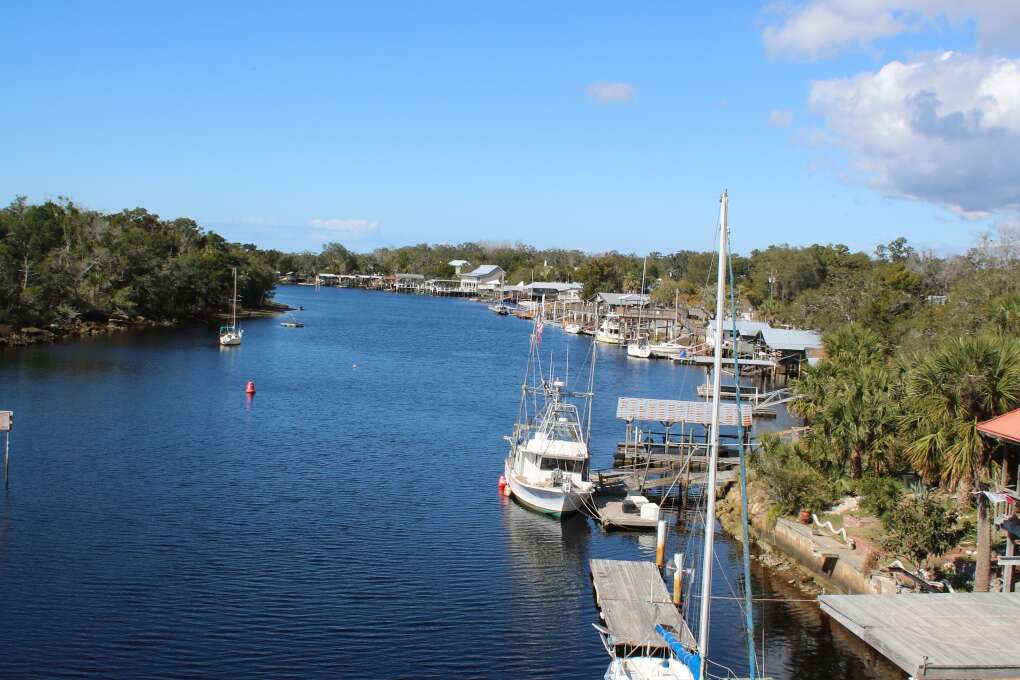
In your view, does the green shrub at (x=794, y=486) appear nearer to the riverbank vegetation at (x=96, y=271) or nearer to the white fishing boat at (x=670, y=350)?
the white fishing boat at (x=670, y=350)

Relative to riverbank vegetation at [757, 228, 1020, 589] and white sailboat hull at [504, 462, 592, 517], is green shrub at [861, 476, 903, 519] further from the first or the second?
white sailboat hull at [504, 462, 592, 517]

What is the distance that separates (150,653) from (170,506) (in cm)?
1407

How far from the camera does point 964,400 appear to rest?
29.6 m

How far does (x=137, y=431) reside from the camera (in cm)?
5303

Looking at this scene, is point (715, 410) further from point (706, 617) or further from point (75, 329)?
point (75, 329)

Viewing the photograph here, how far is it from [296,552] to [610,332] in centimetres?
10099

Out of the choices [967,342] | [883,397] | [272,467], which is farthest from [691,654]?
[272,467]

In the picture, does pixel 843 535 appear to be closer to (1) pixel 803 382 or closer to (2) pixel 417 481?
(1) pixel 803 382

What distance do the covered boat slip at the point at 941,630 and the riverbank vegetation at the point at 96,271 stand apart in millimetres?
91908

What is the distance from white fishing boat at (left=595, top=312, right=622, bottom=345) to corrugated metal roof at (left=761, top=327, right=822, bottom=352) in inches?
1457

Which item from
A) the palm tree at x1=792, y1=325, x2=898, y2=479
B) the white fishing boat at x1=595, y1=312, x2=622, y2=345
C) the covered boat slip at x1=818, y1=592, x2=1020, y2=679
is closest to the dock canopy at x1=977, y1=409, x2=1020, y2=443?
the covered boat slip at x1=818, y1=592, x2=1020, y2=679

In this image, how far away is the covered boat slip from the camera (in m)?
18.1

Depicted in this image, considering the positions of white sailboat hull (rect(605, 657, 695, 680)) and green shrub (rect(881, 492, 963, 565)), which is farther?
green shrub (rect(881, 492, 963, 565))

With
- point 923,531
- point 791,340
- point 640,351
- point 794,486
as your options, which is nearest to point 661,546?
point 794,486
